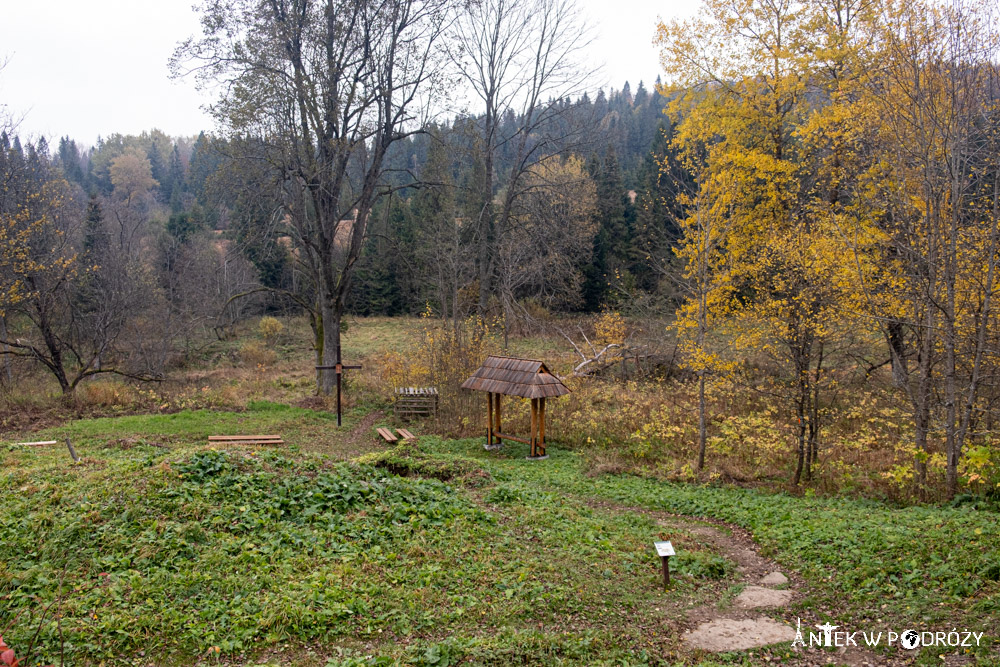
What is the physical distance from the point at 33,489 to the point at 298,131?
46.4 ft

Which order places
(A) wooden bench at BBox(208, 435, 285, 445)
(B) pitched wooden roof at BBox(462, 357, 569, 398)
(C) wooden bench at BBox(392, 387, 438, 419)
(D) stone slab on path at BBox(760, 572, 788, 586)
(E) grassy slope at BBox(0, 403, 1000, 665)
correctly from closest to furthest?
(E) grassy slope at BBox(0, 403, 1000, 665), (D) stone slab on path at BBox(760, 572, 788, 586), (B) pitched wooden roof at BBox(462, 357, 569, 398), (A) wooden bench at BBox(208, 435, 285, 445), (C) wooden bench at BBox(392, 387, 438, 419)

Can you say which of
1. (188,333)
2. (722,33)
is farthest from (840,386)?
(188,333)

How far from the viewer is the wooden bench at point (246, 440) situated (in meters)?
13.3

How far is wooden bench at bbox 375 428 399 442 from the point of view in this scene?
569 inches

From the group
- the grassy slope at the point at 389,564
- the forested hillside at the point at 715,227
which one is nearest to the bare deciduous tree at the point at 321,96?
the forested hillside at the point at 715,227

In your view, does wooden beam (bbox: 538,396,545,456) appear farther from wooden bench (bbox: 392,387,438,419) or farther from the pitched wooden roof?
wooden bench (bbox: 392,387,438,419)

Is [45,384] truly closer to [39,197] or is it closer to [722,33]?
[39,197]

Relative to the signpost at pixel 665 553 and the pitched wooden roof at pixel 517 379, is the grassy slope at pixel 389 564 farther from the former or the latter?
the pitched wooden roof at pixel 517 379

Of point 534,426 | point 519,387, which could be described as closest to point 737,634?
point 519,387

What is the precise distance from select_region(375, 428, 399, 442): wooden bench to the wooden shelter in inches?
87.0

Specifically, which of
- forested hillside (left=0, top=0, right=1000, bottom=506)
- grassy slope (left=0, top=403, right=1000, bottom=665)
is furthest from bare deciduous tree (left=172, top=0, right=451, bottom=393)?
grassy slope (left=0, top=403, right=1000, bottom=665)

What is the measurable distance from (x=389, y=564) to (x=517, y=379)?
277 inches

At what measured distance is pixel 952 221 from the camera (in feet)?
27.6

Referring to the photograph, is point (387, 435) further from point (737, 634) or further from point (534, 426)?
point (737, 634)
